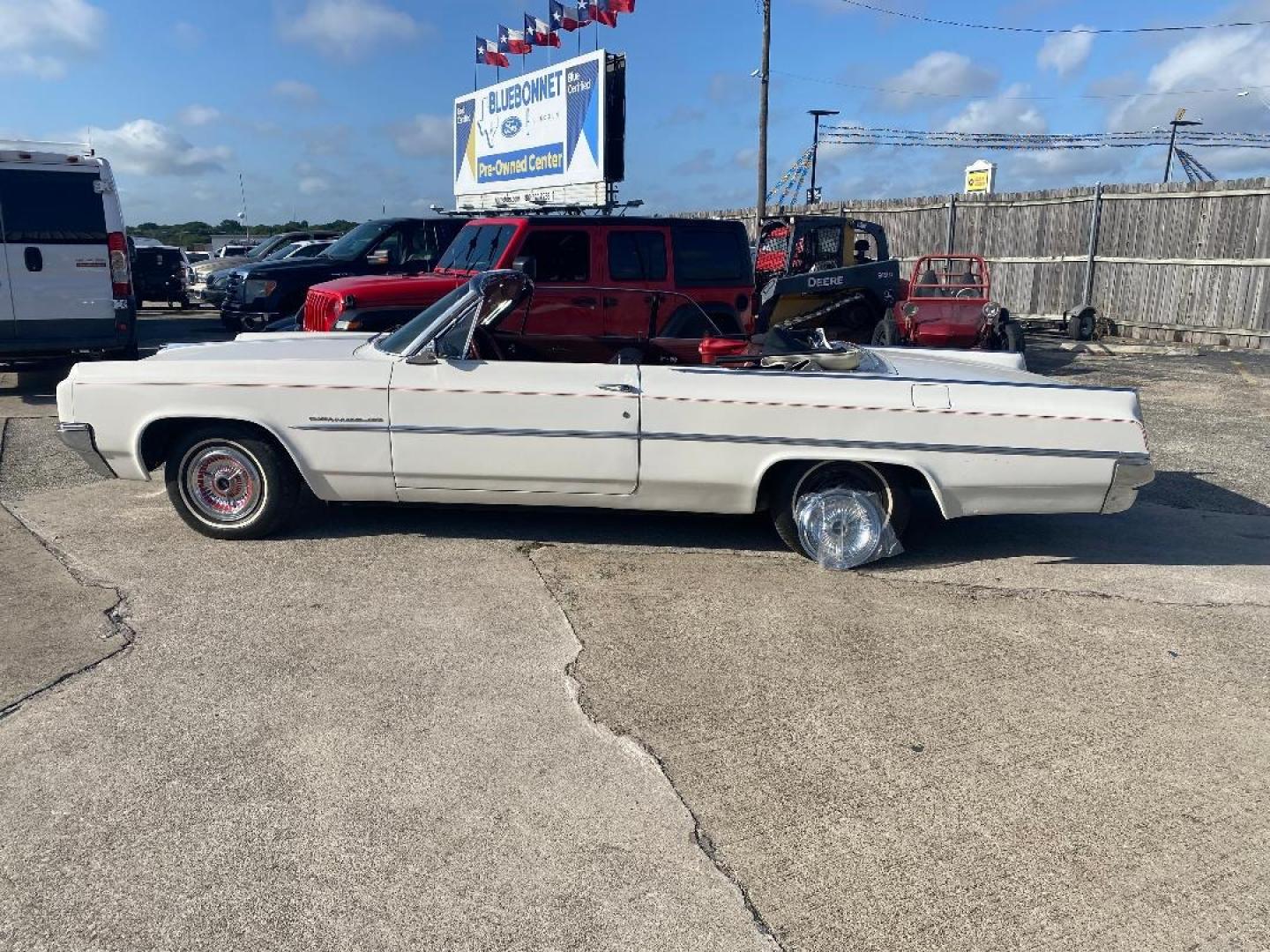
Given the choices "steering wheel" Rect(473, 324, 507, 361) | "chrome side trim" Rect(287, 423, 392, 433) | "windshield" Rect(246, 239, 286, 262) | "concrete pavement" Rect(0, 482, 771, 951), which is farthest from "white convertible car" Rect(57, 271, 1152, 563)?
"windshield" Rect(246, 239, 286, 262)

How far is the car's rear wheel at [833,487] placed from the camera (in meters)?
5.29

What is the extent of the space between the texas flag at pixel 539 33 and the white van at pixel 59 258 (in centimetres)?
1380

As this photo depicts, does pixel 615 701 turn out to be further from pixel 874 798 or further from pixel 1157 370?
pixel 1157 370

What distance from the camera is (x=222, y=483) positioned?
18.1ft

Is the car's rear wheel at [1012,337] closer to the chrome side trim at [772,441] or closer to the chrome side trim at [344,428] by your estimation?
the chrome side trim at [772,441]

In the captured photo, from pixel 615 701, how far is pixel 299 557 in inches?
91.2

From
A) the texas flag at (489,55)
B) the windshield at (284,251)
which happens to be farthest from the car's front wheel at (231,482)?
the texas flag at (489,55)

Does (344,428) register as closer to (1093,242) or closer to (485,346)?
(485,346)

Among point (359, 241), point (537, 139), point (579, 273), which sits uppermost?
point (537, 139)

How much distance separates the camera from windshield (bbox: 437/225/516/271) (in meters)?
9.20

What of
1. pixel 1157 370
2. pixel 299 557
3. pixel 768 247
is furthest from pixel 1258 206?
pixel 299 557

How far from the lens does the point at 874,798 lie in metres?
3.23

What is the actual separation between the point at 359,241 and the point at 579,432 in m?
9.41

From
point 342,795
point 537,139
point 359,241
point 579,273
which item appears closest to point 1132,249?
point 537,139
